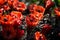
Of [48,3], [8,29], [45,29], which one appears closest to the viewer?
[8,29]

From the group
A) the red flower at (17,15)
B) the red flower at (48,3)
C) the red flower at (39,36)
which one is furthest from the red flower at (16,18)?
the red flower at (48,3)

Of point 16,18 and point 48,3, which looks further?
point 48,3

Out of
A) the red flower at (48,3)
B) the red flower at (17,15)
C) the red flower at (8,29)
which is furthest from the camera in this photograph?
the red flower at (48,3)

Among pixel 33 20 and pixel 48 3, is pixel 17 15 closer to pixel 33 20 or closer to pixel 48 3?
pixel 33 20

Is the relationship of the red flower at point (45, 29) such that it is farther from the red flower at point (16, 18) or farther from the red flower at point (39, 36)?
the red flower at point (16, 18)

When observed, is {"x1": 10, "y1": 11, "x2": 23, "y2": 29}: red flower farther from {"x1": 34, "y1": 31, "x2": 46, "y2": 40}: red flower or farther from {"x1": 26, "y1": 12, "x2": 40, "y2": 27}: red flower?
{"x1": 34, "y1": 31, "x2": 46, "y2": 40}: red flower

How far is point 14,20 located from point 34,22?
8.2 inches

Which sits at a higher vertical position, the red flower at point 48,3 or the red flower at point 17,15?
the red flower at point 48,3

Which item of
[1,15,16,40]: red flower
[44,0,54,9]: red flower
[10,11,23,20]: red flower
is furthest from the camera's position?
[44,0,54,9]: red flower

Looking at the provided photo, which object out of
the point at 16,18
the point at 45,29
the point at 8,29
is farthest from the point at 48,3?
the point at 8,29

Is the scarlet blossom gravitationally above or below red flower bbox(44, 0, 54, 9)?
below

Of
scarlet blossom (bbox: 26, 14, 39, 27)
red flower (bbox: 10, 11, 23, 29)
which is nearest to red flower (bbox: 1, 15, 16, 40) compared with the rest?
red flower (bbox: 10, 11, 23, 29)

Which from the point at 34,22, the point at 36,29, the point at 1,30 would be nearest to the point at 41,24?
the point at 36,29

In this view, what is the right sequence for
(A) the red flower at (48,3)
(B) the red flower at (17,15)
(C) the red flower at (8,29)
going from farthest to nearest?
(A) the red flower at (48,3) < (B) the red flower at (17,15) < (C) the red flower at (8,29)
